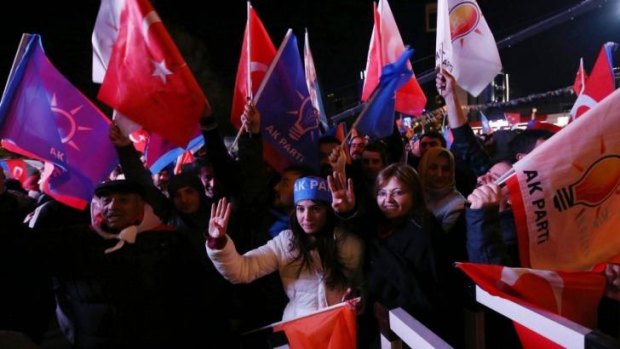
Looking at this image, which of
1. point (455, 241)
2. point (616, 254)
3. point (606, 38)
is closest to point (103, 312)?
point (455, 241)

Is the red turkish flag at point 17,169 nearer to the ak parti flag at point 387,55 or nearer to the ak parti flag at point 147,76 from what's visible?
the ak parti flag at point 147,76

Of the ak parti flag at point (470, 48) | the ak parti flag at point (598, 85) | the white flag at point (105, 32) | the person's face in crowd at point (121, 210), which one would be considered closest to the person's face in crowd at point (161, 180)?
the white flag at point (105, 32)

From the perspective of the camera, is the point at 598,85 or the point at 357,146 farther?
the point at 357,146

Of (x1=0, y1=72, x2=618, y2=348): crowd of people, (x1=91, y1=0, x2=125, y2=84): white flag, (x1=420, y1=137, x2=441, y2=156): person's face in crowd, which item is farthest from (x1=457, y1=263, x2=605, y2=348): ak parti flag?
(x1=420, y1=137, x2=441, y2=156): person's face in crowd

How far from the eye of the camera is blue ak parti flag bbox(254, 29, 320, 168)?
3764 millimetres

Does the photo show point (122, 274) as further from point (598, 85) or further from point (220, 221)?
point (598, 85)

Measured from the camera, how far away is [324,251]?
2.70 m

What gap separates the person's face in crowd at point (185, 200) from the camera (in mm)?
3299

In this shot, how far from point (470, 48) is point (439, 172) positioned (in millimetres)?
1376

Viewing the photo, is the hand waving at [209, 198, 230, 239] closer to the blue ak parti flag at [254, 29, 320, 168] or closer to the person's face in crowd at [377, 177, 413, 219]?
the person's face in crowd at [377, 177, 413, 219]

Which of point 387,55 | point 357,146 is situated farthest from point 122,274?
point 387,55

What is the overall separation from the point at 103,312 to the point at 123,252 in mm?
302

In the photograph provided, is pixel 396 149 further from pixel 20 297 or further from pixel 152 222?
pixel 20 297

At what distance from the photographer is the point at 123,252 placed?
2352 millimetres
